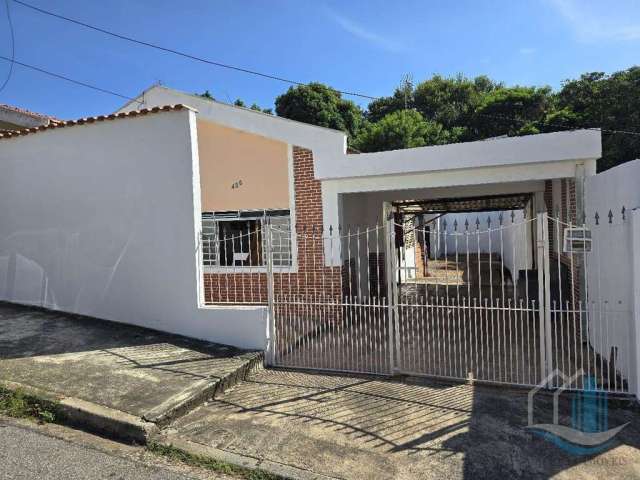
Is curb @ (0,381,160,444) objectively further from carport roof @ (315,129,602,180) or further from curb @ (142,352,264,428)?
carport roof @ (315,129,602,180)

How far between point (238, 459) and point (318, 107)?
2407 cm

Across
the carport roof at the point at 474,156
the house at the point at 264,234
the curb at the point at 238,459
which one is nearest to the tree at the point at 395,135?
the house at the point at 264,234

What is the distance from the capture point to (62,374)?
488cm

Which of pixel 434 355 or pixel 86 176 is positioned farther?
pixel 86 176

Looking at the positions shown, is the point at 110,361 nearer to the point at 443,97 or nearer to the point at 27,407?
the point at 27,407

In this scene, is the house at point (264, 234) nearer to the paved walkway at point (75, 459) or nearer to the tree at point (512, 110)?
the paved walkway at point (75, 459)

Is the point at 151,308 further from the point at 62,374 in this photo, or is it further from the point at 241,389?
the point at 241,389

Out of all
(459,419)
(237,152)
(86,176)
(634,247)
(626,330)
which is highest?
(237,152)

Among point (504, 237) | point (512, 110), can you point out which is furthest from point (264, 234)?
point (512, 110)

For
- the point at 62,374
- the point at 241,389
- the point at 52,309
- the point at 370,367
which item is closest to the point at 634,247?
the point at 370,367

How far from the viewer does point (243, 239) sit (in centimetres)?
938

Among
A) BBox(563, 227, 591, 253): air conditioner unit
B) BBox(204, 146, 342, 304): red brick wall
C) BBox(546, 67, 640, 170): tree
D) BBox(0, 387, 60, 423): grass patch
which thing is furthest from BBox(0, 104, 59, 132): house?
BBox(546, 67, 640, 170): tree

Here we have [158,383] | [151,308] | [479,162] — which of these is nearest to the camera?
[158,383]

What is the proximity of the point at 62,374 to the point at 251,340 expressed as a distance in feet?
6.95
